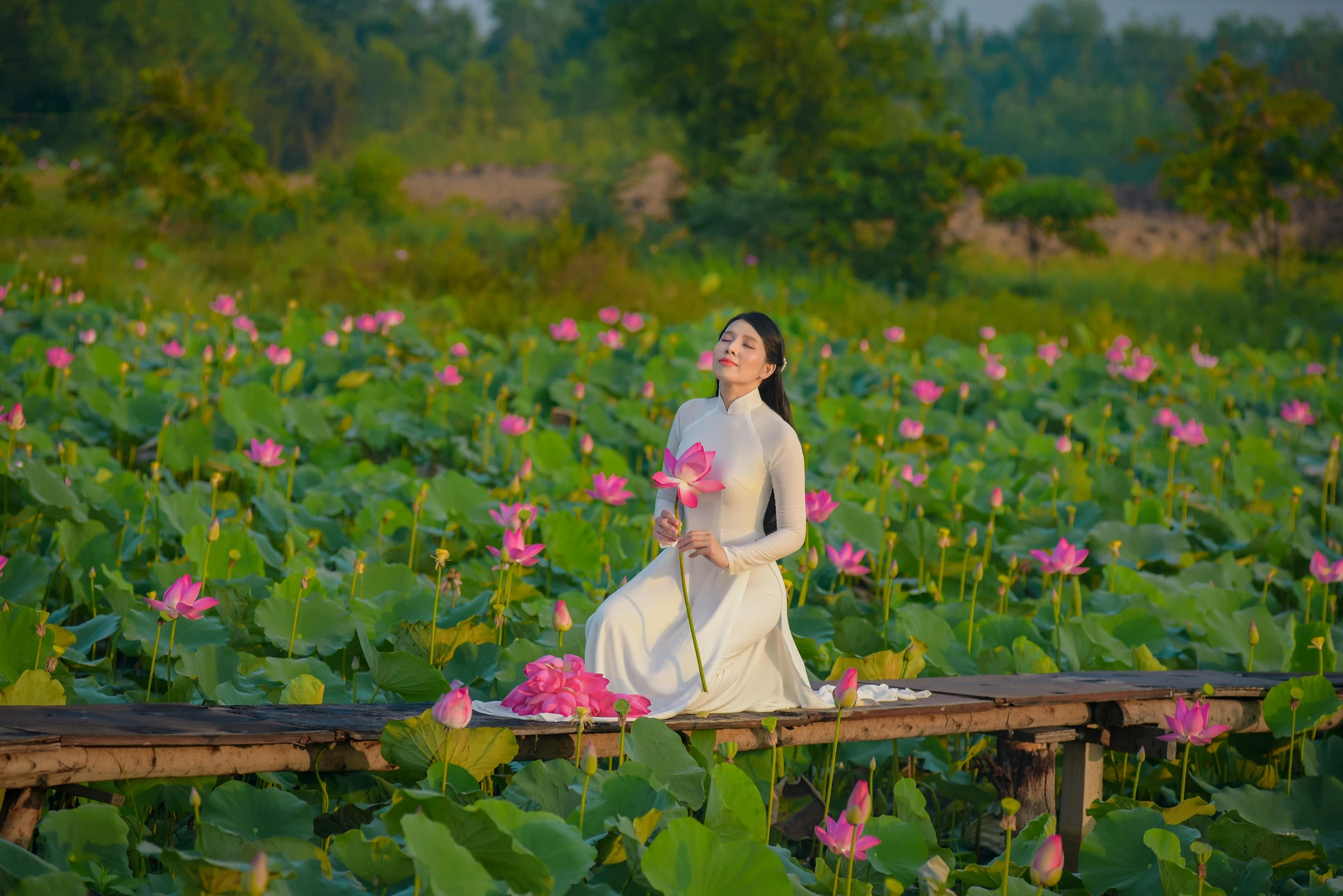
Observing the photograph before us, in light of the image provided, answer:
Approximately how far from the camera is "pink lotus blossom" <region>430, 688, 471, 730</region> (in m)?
1.59

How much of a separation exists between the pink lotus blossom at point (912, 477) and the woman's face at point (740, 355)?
1.83 meters

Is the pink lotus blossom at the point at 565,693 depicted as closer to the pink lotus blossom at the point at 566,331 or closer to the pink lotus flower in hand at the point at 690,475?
the pink lotus flower in hand at the point at 690,475

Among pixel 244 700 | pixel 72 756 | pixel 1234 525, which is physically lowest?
pixel 1234 525

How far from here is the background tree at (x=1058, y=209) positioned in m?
13.9

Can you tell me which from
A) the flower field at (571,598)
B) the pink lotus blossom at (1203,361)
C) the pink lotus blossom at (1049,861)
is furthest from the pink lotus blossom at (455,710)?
the pink lotus blossom at (1203,361)

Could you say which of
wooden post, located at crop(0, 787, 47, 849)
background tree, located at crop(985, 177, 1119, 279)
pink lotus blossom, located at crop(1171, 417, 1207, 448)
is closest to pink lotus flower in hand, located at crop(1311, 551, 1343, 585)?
pink lotus blossom, located at crop(1171, 417, 1207, 448)

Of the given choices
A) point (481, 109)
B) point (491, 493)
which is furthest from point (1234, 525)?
point (481, 109)

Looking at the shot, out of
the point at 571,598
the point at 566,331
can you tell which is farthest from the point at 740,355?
the point at 566,331

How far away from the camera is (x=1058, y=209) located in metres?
13.9

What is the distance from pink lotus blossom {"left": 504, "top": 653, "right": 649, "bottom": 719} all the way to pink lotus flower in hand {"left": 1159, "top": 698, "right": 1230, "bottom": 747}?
0.95m

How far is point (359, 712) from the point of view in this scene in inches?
78.7

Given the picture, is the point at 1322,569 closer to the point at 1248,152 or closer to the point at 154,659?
the point at 154,659

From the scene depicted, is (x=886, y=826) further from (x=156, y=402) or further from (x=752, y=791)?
(x=156, y=402)

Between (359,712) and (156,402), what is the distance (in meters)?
2.85
